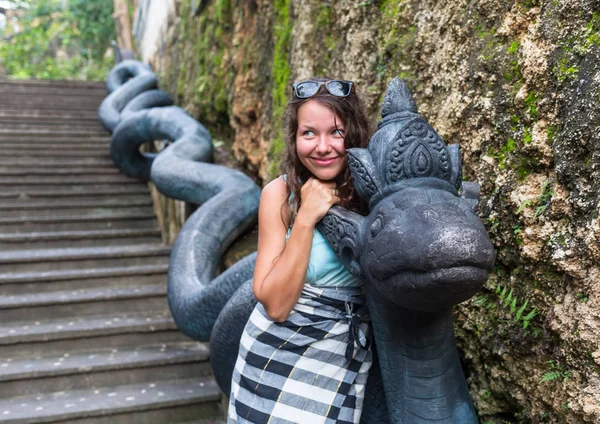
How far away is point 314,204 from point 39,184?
4.82m

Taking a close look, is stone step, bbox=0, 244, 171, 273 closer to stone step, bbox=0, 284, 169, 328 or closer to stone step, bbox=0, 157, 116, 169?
stone step, bbox=0, 284, 169, 328

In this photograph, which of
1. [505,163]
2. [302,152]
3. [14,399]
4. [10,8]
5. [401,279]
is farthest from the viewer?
[10,8]

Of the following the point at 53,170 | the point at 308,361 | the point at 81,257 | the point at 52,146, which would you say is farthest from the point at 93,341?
the point at 52,146

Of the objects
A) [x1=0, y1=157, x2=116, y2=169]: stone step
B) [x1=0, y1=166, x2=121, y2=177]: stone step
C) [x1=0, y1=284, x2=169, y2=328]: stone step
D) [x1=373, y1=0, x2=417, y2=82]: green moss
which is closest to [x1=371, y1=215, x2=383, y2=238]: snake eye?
[x1=373, y1=0, x2=417, y2=82]: green moss

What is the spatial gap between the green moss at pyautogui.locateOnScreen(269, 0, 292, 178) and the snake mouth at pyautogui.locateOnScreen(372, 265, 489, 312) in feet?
6.60

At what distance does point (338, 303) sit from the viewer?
135 centimetres

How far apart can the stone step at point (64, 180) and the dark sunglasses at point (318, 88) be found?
4698 mm

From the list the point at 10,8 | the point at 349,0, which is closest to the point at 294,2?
the point at 349,0

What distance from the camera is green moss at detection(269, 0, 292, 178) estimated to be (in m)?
3.10

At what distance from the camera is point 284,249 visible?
1.31 metres

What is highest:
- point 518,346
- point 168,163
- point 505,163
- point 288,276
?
point 505,163

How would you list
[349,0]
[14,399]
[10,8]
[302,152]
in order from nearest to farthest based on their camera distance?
[302,152] → [349,0] → [14,399] → [10,8]

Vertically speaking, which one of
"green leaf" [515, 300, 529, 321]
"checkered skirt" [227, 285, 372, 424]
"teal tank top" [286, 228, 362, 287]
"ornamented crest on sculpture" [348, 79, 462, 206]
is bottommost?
"checkered skirt" [227, 285, 372, 424]

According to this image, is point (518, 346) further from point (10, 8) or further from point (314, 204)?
point (10, 8)
